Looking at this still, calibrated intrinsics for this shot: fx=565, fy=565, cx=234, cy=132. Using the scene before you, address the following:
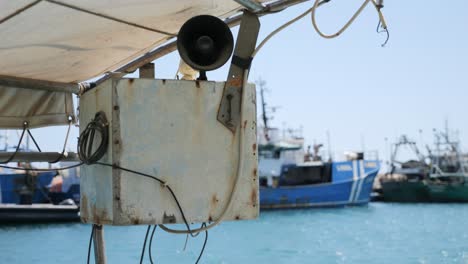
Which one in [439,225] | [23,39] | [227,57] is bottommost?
[439,225]

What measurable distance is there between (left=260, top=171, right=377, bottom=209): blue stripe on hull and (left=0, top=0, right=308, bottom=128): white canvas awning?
4886cm

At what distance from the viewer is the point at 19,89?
385 centimetres

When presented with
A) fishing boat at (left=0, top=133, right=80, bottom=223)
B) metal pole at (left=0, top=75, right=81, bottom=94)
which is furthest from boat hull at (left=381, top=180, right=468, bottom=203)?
metal pole at (left=0, top=75, right=81, bottom=94)

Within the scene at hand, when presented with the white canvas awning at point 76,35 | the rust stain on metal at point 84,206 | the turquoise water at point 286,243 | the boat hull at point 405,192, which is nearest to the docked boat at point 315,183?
the turquoise water at point 286,243

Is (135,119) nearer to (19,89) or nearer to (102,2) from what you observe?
(102,2)

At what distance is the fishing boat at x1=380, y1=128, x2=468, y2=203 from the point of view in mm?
63531

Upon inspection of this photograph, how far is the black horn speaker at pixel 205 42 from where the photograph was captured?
2580 mm

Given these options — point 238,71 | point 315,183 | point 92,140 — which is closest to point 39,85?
point 92,140

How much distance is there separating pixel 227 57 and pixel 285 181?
55004 millimetres

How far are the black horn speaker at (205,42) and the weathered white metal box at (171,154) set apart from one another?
0.53 ft

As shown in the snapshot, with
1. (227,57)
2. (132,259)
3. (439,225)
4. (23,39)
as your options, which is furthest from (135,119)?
(439,225)

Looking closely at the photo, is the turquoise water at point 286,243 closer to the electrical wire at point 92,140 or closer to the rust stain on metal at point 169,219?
the electrical wire at point 92,140

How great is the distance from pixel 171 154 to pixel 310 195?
52068mm

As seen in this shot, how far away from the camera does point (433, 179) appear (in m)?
69.2
